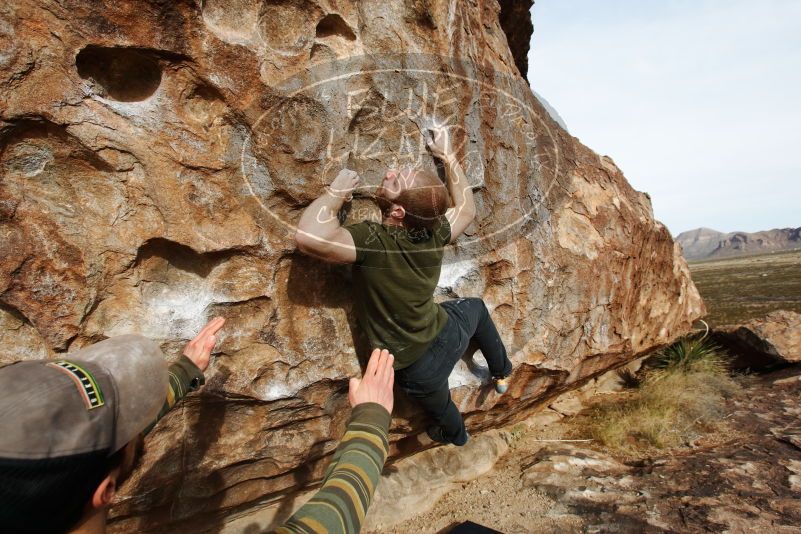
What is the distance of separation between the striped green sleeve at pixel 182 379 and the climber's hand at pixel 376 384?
0.87m

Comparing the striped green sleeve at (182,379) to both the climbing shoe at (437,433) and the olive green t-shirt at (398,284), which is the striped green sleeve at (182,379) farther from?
the climbing shoe at (437,433)

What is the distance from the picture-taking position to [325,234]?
2.38 metres

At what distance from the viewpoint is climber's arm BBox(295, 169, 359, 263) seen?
237cm

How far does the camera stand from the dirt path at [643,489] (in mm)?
3414

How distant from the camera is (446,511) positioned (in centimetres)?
398

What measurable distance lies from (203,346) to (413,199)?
1.36 meters

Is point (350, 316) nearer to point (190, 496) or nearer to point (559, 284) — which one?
point (190, 496)

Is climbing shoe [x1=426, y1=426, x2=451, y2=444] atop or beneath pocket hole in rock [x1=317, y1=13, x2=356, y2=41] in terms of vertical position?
beneath

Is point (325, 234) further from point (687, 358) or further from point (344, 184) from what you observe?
point (687, 358)

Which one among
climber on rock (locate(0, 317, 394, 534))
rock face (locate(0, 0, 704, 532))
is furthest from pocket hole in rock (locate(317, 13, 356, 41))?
climber on rock (locate(0, 317, 394, 534))

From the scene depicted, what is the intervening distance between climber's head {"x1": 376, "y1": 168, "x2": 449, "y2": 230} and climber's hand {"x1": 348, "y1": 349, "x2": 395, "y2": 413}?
102 centimetres

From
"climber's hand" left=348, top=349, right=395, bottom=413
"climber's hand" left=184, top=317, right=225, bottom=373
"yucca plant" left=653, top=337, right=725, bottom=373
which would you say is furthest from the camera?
"yucca plant" left=653, top=337, right=725, bottom=373

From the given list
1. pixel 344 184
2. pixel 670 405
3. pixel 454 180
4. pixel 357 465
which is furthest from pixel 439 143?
pixel 670 405

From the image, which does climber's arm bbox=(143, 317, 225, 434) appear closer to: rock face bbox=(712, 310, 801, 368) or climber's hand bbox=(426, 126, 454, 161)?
climber's hand bbox=(426, 126, 454, 161)
